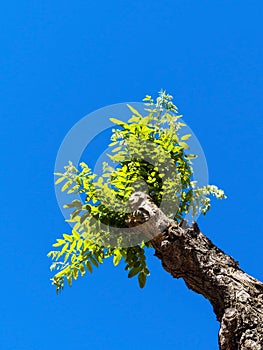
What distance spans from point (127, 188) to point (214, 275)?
1.01m

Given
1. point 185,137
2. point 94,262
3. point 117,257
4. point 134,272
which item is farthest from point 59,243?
point 185,137

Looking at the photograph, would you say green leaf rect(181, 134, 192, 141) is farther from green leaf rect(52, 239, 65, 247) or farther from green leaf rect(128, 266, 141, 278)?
green leaf rect(52, 239, 65, 247)

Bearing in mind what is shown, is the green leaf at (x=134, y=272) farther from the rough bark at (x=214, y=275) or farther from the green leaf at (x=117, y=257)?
the rough bark at (x=214, y=275)

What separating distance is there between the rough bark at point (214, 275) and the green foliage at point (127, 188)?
1.09 ft

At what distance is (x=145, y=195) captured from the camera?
379 centimetres

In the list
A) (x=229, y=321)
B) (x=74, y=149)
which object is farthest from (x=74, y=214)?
(x=229, y=321)

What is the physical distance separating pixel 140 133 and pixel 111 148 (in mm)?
305

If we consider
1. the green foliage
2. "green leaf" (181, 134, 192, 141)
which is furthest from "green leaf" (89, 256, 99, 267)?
"green leaf" (181, 134, 192, 141)

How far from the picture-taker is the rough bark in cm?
301

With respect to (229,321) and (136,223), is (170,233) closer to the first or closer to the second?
(136,223)

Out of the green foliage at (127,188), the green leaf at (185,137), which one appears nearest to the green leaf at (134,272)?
the green foliage at (127,188)

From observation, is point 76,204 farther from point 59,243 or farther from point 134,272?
point 134,272

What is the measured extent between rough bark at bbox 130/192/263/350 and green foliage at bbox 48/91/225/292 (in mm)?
331

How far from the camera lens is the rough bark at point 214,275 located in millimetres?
3008
